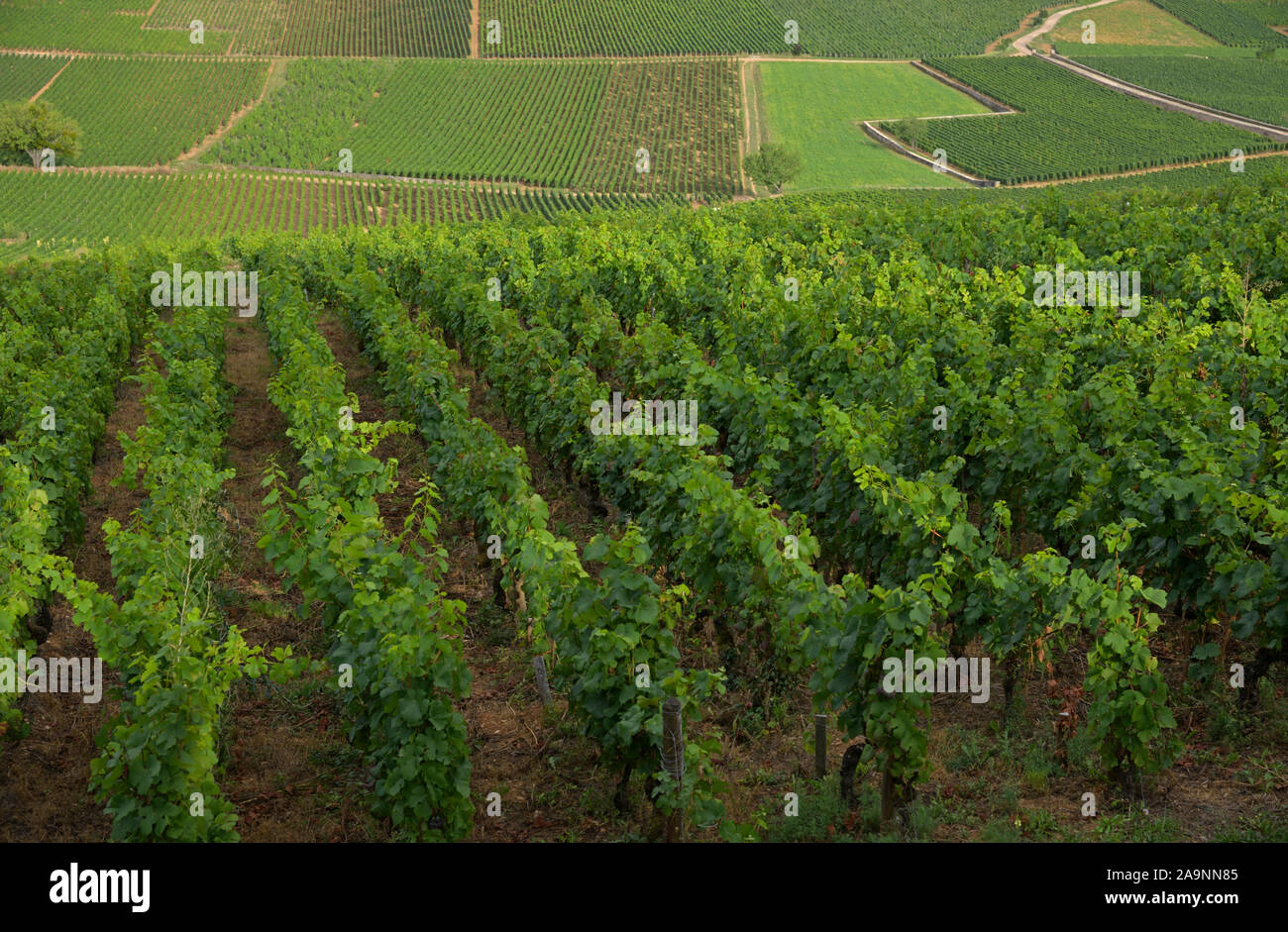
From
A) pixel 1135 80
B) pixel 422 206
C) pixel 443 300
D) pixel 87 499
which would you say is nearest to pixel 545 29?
pixel 422 206

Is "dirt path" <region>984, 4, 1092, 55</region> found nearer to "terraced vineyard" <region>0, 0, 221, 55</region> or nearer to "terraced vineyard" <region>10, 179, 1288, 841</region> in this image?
"terraced vineyard" <region>0, 0, 221, 55</region>

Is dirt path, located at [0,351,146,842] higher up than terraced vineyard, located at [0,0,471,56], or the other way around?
terraced vineyard, located at [0,0,471,56]

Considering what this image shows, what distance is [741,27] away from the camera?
362 ft

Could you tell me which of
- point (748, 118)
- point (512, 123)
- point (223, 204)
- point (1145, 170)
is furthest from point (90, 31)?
point (1145, 170)

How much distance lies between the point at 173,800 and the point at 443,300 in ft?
52.9

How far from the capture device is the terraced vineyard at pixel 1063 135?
243ft

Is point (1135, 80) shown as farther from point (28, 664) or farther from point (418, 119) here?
point (28, 664)

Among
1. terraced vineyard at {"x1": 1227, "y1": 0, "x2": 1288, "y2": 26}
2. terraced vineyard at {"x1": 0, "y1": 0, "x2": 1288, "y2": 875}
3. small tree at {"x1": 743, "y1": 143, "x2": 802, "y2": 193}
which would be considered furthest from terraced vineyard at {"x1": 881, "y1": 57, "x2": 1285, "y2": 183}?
terraced vineyard at {"x1": 0, "y1": 0, "x2": 1288, "y2": 875}

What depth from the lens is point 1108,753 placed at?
7.68 metres

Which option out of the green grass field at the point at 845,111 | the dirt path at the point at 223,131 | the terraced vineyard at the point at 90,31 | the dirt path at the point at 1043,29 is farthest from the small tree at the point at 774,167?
the terraced vineyard at the point at 90,31

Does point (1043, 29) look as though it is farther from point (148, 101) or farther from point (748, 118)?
point (148, 101)

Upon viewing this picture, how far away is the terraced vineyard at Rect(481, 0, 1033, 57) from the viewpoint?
106688mm

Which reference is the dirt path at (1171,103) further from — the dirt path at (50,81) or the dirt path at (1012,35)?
the dirt path at (50,81)

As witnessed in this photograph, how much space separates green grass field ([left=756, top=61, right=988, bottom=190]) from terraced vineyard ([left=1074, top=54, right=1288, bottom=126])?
54.0ft
